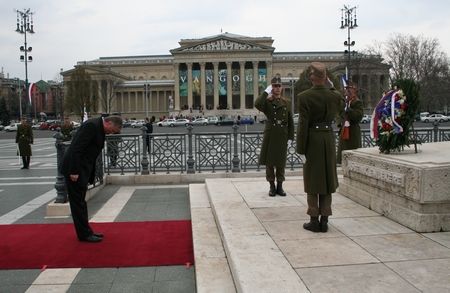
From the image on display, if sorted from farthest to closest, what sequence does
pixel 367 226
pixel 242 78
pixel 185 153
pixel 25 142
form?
1. pixel 242 78
2. pixel 25 142
3. pixel 185 153
4. pixel 367 226

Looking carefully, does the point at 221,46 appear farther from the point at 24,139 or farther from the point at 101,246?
the point at 101,246

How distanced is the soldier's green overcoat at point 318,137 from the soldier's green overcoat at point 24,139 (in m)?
13.9

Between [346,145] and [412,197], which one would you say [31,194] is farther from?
[412,197]

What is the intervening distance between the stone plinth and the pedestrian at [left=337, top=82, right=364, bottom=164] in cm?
219

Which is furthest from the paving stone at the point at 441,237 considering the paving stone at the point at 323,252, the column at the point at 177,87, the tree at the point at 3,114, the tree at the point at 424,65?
the tree at the point at 3,114

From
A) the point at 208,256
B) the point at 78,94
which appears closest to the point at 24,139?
the point at 208,256

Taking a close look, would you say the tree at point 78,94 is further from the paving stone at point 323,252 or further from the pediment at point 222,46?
the paving stone at point 323,252

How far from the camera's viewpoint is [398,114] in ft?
21.4

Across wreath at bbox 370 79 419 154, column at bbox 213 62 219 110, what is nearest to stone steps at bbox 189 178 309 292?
wreath at bbox 370 79 419 154

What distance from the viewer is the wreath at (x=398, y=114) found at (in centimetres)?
654

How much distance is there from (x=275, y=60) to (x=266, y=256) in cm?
11701

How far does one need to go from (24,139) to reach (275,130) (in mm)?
12402

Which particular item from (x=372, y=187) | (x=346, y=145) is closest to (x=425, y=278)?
(x=372, y=187)

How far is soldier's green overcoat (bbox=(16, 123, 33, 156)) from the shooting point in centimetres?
1669
